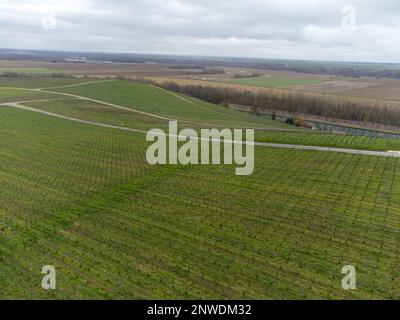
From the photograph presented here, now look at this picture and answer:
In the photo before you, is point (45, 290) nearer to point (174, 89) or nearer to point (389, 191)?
point (389, 191)

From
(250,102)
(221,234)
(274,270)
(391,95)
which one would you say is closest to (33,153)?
(221,234)

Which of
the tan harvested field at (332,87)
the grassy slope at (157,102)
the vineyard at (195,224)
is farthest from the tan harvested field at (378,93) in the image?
the vineyard at (195,224)
